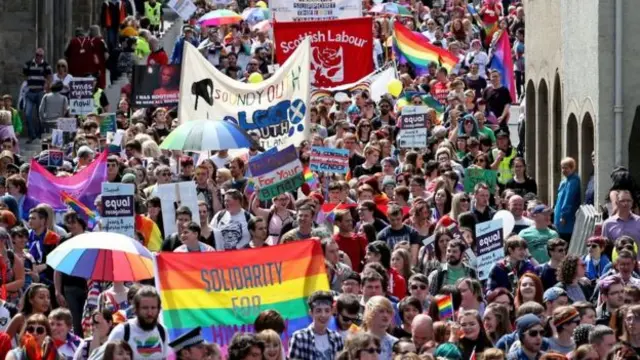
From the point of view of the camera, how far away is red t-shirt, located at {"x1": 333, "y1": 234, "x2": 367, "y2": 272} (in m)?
22.4

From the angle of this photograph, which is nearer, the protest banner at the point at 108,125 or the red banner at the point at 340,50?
the protest banner at the point at 108,125

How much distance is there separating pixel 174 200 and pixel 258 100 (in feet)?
19.2

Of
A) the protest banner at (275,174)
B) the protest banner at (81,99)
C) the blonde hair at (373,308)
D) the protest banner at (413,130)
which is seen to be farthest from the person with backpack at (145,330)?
the protest banner at (81,99)

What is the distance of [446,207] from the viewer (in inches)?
953

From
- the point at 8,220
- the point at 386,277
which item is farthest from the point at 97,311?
the point at 8,220

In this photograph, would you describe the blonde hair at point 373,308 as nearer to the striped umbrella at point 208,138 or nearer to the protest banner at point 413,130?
the striped umbrella at point 208,138

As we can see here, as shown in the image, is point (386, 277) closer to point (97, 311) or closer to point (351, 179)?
point (97, 311)

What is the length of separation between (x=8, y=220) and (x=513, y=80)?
54.3ft

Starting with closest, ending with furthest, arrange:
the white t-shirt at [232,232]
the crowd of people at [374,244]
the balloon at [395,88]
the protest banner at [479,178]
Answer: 1. the crowd of people at [374,244]
2. the white t-shirt at [232,232]
3. the protest banner at [479,178]
4. the balloon at [395,88]

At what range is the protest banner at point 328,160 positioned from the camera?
26.4 m

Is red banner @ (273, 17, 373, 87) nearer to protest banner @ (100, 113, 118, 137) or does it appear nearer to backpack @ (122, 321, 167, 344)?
protest banner @ (100, 113, 118, 137)

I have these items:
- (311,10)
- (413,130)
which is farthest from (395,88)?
(413,130)

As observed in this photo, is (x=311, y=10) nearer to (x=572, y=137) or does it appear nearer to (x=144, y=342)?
(x=572, y=137)

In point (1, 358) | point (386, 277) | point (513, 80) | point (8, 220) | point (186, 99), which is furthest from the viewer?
point (513, 80)
